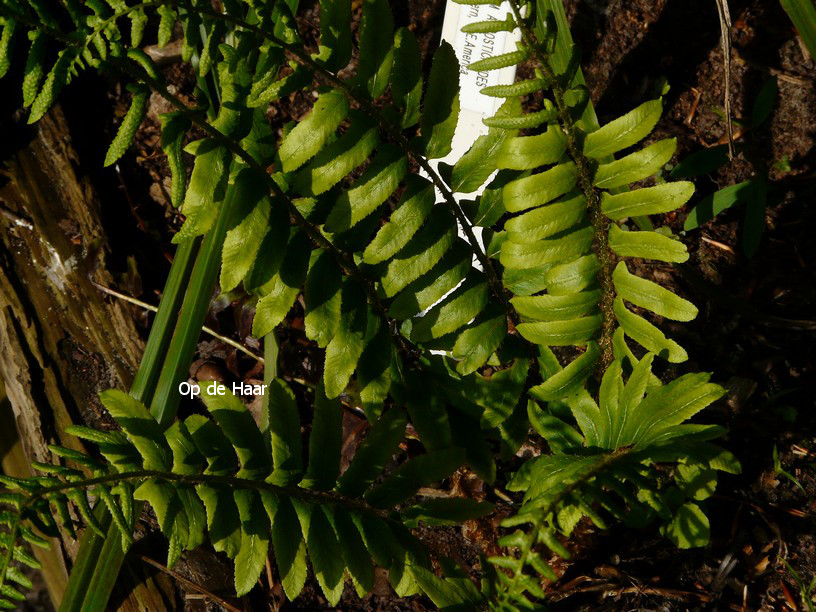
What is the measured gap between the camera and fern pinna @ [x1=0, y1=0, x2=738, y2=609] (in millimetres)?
1227

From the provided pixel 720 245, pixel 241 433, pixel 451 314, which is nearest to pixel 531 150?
pixel 451 314

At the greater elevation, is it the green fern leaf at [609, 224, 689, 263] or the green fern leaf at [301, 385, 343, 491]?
the green fern leaf at [609, 224, 689, 263]

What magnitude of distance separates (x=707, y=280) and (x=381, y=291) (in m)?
1.17

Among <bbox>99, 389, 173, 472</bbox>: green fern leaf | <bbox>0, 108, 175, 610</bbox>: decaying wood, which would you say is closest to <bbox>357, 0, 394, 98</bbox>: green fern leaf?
<bbox>99, 389, 173, 472</bbox>: green fern leaf

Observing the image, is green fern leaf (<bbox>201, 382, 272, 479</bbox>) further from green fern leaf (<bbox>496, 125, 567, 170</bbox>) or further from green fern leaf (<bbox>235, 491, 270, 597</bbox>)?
green fern leaf (<bbox>496, 125, 567, 170</bbox>)

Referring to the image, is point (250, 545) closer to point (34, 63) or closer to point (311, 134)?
point (311, 134)

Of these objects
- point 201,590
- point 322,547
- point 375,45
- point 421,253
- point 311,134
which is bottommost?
point 201,590

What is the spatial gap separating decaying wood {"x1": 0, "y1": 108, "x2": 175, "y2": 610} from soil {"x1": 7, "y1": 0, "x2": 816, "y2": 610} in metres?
0.09

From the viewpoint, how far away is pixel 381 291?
1.58 m

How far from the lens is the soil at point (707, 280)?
204 centimetres

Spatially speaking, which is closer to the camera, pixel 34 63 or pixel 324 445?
pixel 34 63

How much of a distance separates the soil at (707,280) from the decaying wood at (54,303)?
0.09m

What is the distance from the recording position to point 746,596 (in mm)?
2029

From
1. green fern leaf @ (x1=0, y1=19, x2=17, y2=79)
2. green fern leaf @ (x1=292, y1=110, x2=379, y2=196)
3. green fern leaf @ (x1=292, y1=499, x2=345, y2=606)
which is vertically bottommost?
green fern leaf @ (x1=292, y1=499, x2=345, y2=606)
